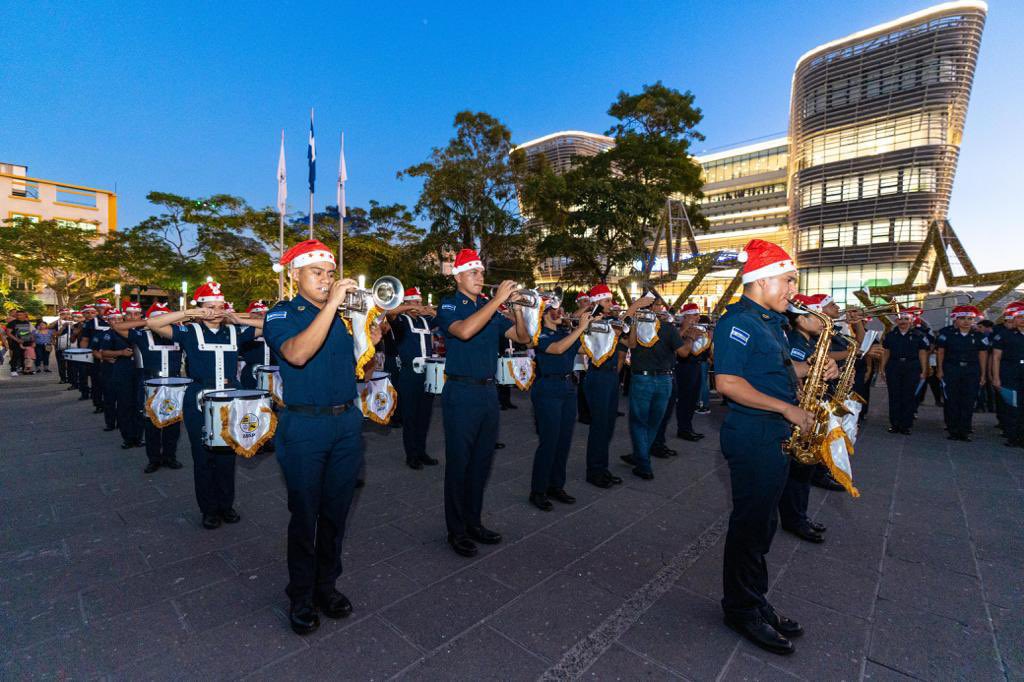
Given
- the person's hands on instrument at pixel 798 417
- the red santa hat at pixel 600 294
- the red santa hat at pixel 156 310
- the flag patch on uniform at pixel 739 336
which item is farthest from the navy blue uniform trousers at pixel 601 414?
the red santa hat at pixel 156 310

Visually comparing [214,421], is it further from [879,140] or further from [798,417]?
[879,140]

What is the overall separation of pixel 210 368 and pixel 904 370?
36.9 feet

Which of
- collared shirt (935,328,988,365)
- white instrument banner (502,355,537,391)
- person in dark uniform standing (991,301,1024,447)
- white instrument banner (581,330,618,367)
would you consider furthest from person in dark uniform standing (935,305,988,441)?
white instrument banner (502,355,537,391)

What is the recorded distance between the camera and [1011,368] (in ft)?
26.8

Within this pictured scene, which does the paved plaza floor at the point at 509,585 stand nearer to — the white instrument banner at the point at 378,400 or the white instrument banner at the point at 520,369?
the white instrument banner at the point at 378,400

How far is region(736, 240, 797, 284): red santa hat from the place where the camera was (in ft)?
9.92

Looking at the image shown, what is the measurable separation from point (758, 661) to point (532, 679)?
1341 millimetres

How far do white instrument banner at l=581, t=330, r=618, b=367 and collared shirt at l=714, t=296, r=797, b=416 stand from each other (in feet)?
8.72

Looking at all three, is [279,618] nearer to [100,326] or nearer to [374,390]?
[374,390]

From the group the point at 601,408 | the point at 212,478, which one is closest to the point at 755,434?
the point at 601,408

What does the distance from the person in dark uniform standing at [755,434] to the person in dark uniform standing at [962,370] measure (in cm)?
826

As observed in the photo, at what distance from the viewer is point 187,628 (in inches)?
117

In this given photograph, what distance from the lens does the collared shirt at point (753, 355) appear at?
9.43 feet

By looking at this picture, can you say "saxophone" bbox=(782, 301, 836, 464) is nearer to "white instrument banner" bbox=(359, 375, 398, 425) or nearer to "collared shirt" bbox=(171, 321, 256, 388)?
"white instrument banner" bbox=(359, 375, 398, 425)
